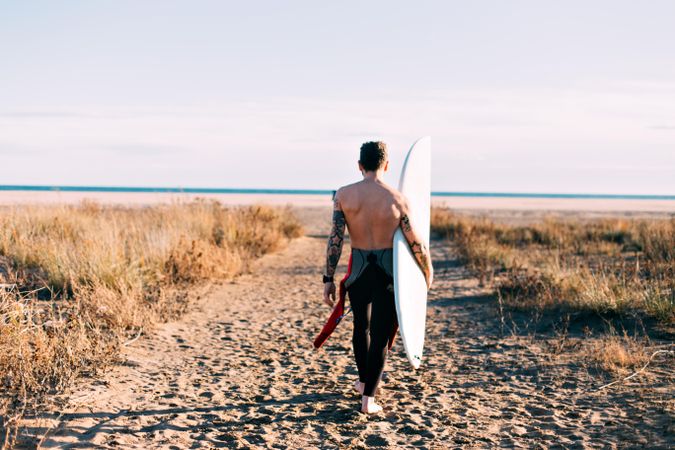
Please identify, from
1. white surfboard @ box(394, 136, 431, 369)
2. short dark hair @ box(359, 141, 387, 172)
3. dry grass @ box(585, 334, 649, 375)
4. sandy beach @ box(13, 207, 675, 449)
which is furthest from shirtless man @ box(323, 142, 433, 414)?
dry grass @ box(585, 334, 649, 375)

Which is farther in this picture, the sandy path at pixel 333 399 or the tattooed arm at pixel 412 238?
the tattooed arm at pixel 412 238

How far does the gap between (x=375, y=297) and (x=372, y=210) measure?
67 cm

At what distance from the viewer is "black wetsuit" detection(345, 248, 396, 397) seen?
15.3ft

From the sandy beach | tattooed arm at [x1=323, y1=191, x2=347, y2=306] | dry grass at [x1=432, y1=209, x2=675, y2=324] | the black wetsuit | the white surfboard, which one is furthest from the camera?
dry grass at [x1=432, y1=209, x2=675, y2=324]

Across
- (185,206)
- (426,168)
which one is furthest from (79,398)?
(185,206)

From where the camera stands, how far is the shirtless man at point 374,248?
15.2 ft

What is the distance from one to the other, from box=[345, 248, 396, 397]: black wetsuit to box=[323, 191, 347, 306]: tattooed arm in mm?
220

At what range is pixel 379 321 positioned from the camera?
464 centimetres

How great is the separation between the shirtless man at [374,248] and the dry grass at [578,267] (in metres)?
4.27

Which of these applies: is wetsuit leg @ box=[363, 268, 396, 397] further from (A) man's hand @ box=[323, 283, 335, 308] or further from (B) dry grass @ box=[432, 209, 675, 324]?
(B) dry grass @ box=[432, 209, 675, 324]

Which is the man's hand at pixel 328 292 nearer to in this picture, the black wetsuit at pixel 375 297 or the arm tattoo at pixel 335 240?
the arm tattoo at pixel 335 240

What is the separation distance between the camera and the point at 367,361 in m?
4.75

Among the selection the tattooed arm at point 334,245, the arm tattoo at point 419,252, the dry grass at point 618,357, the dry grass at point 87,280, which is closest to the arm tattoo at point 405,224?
the arm tattoo at point 419,252

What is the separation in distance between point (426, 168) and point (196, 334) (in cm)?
355
